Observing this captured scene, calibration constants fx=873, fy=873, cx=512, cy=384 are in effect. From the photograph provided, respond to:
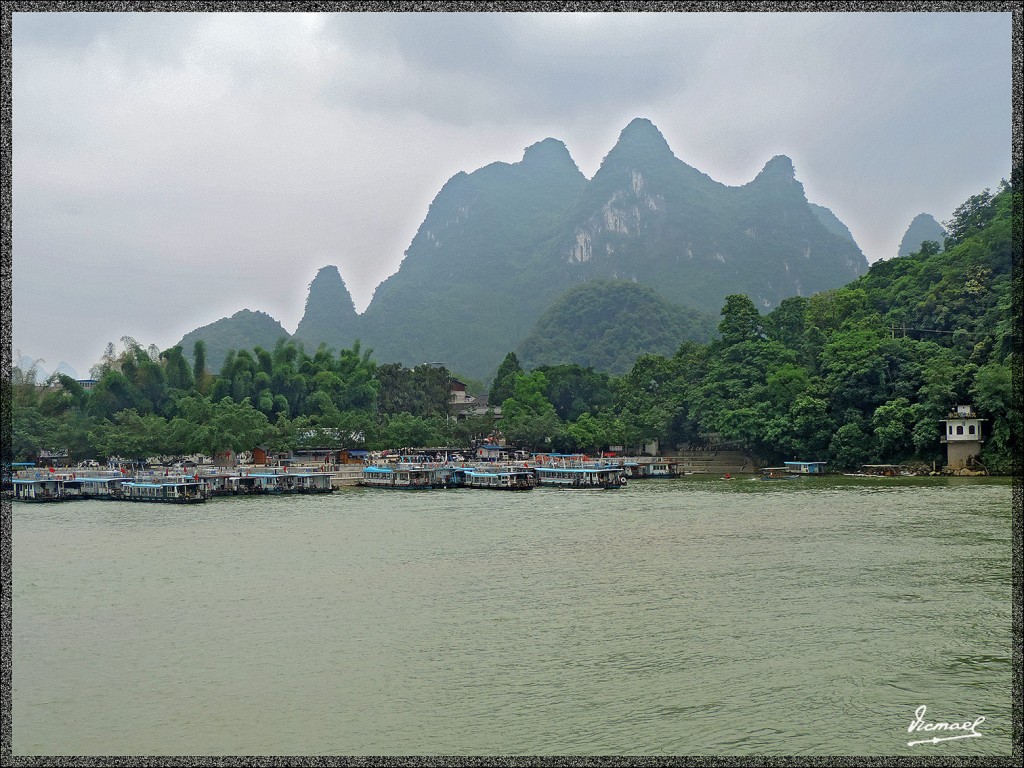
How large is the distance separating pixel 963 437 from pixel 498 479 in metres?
18.9

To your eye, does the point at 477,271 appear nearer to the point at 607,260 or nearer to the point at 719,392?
the point at 607,260

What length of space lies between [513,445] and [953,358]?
23.7 meters

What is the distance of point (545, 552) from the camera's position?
18.5 meters

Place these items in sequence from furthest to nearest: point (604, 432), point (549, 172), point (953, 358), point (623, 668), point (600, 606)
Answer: point (549, 172) < point (604, 432) < point (953, 358) < point (600, 606) < point (623, 668)

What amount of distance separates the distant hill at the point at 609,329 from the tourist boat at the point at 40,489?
195 feet

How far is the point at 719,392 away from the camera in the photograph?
47000 mm

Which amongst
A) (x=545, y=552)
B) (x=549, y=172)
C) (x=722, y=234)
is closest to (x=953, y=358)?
(x=545, y=552)

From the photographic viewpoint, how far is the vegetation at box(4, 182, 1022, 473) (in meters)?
37.8

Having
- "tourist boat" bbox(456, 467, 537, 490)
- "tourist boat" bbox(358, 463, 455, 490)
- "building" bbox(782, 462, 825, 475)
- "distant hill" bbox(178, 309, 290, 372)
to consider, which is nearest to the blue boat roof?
"tourist boat" bbox(456, 467, 537, 490)

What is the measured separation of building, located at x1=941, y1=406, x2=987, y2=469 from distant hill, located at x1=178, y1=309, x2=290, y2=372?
3238 inches

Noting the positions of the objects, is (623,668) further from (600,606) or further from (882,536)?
(882,536)

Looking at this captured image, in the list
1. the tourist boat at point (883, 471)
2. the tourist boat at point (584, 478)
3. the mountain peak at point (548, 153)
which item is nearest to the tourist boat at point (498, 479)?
the tourist boat at point (584, 478)

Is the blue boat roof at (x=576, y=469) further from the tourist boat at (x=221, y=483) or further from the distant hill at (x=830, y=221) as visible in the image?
the distant hill at (x=830, y=221)

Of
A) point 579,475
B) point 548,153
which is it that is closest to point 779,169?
point 548,153
